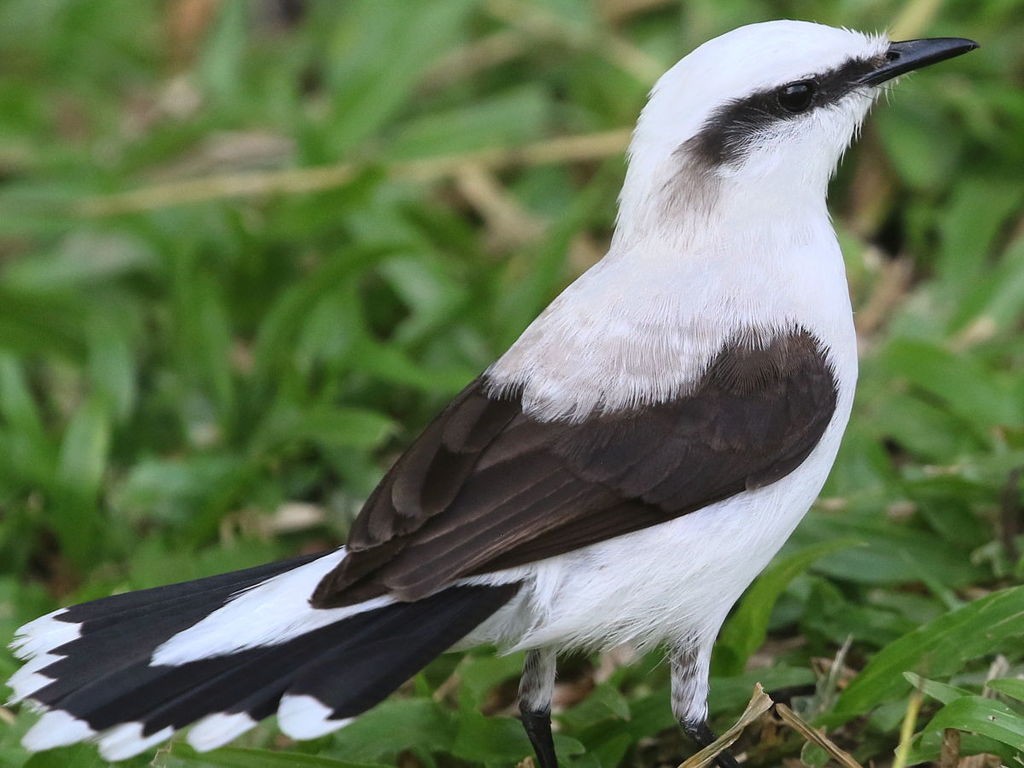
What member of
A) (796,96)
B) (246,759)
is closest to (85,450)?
(246,759)

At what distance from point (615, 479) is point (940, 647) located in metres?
1.05

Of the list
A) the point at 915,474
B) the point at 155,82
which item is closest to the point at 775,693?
the point at 915,474

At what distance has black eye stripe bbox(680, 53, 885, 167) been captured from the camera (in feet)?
11.7

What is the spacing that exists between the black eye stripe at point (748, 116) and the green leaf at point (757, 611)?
3.59ft

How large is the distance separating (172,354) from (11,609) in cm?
135

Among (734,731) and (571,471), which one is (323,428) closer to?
(571,471)

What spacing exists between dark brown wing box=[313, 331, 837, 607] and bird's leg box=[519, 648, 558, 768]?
0.59 meters

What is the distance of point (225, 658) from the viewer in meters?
3.06

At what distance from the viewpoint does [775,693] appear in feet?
13.1

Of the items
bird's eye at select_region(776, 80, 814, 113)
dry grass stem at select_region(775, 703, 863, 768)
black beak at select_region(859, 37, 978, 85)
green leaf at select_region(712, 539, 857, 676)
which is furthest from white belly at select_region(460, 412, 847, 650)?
black beak at select_region(859, 37, 978, 85)

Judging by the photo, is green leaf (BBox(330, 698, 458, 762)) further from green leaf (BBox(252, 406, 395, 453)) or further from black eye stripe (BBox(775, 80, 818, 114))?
black eye stripe (BBox(775, 80, 818, 114))

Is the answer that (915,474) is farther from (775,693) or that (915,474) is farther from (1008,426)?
(775,693)

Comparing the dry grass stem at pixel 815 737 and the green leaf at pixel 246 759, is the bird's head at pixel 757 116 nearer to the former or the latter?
the dry grass stem at pixel 815 737

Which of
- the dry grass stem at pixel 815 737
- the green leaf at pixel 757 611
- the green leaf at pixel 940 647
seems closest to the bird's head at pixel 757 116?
the green leaf at pixel 757 611
